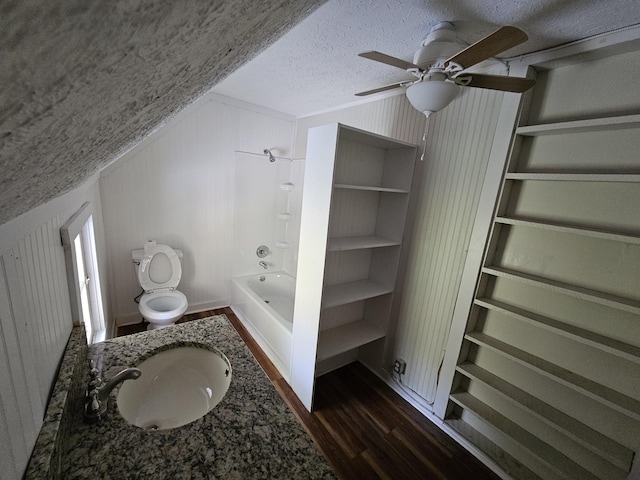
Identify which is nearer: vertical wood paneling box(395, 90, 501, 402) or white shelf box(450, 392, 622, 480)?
white shelf box(450, 392, 622, 480)

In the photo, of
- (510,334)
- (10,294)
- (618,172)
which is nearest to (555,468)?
(510,334)

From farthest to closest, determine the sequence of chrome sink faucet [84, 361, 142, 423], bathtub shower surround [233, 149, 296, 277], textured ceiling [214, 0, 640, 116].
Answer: bathtub shower surround [233, 149, 296, 277] → textured ceiling [214, 0, 640, 116] → chrome sink faucet [84, 361, 142, 423]

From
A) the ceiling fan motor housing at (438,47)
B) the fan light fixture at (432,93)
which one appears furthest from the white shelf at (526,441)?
the ceiling fan motor housing at (438,47)

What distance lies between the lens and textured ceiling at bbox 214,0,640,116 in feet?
3.59

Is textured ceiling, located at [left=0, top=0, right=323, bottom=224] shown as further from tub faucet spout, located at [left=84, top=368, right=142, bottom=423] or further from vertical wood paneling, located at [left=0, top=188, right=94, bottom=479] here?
tub faucet spout, located at [left=84, top=368, right=142, bottom=423]

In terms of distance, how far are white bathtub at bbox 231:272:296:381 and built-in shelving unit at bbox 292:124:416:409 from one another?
26 centimetres

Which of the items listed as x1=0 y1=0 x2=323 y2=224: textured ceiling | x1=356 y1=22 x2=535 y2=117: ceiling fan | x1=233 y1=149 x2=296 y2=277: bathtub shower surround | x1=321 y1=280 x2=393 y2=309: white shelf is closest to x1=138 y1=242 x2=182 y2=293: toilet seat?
x1=233 y1=149 x2=296 y2=277: bathtub shower surround

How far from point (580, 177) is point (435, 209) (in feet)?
2.65

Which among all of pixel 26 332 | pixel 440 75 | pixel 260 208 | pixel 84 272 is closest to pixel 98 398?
pixel 26 332

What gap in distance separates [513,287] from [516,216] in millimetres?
445

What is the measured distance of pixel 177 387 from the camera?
1241 millimetres

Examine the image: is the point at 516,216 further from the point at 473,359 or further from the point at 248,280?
the point at 248,280

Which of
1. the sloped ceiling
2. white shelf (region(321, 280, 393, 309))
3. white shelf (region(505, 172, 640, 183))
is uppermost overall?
white shelf (region(505, 172, 640, 183))

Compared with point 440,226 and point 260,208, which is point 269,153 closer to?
point 260,208
